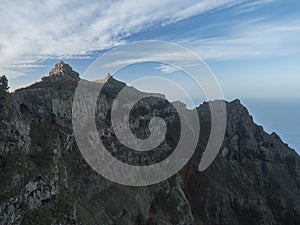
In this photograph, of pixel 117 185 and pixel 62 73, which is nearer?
pixel 117 185

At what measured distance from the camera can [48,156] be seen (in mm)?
43344

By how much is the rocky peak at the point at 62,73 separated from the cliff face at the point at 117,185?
298mm

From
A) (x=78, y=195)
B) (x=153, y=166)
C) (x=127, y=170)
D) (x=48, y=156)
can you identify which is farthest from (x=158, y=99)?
(x=48, y=156)

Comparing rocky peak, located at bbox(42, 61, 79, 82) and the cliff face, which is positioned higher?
rocky peak, located at bbox(42, 61, 79, 82)

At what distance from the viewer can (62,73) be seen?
9475 centimetres

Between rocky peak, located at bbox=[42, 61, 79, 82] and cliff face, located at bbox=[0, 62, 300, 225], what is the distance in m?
0.30

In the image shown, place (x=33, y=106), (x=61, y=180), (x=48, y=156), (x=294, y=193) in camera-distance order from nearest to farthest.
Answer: (x=48, y=156) → (x=61, y=180) → (x=33, y=106) → (x=294, y=193)

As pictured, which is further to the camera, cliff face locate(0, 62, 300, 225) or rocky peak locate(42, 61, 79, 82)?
rocky peak locate(42, 61, 79, 82)

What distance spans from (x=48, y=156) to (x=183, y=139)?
2584 inches

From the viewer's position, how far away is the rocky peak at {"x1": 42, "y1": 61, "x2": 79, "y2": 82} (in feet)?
293

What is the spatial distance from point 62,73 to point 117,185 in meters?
44.8

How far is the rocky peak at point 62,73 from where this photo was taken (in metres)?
89.4

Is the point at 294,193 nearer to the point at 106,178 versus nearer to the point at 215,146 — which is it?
the point at 215,146

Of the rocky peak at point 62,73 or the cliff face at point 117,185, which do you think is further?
the rocky peak at point 62,73
